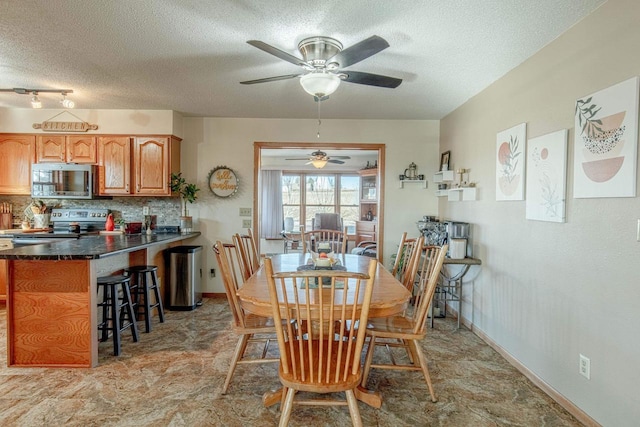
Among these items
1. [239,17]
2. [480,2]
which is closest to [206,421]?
[239,17]

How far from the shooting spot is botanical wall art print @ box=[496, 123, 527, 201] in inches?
106

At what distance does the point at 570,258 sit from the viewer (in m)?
2.16

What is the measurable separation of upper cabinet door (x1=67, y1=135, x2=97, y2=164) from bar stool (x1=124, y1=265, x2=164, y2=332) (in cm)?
183

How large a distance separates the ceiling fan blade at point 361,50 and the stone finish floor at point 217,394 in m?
2.14

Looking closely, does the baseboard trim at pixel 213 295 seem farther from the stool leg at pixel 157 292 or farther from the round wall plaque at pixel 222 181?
the round wall plaque at pixel 222 181

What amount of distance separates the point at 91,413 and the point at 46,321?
3.19 feet

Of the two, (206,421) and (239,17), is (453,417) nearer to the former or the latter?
(206,421)

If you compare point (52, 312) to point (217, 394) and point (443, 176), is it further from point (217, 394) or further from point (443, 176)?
point (443, 176)

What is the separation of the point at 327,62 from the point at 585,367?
251 centimetres

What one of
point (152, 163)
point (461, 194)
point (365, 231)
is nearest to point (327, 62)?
point (461, 194)

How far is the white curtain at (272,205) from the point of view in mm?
8156

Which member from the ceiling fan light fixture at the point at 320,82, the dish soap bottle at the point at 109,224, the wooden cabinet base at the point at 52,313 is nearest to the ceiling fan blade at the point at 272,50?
the ceiling fan light fixture at the point at 320,82

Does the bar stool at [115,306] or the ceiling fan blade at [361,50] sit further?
the bar stool at [115,306]

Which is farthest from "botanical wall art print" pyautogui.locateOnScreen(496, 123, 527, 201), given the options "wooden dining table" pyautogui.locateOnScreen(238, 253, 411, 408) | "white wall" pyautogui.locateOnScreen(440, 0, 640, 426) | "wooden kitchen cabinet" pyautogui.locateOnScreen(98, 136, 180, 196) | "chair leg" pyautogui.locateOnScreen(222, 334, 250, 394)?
"wooden kitchen cabinet" pyautogui.locateOnScreen(98, 136, 180, 196)
